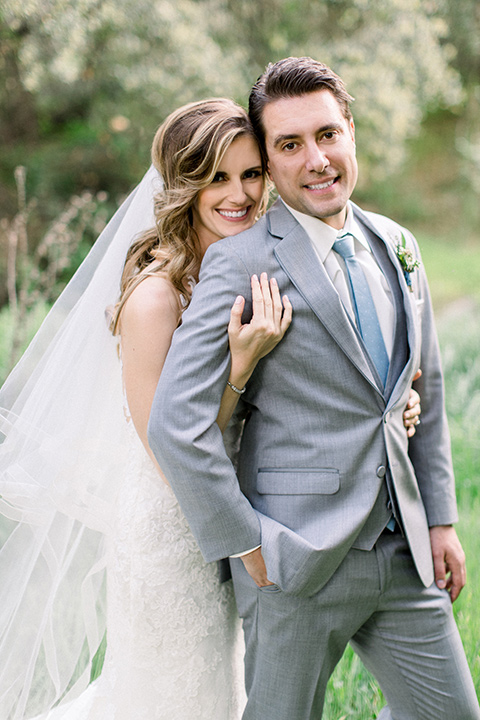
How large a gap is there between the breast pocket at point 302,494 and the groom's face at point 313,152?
77 centimetres

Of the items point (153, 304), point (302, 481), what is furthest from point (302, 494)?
point (153, 304)

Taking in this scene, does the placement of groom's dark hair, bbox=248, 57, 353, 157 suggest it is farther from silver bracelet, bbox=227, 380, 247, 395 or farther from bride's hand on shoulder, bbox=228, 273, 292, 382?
silver bracelet, bbox=227, 380, 247, 395

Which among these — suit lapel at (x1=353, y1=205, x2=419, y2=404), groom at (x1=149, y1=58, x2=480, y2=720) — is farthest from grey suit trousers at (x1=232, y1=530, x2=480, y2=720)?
suit lapel at (x1=353, y1=205, x2=419, y2=404)

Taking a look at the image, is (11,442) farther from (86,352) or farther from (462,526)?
(462,526)

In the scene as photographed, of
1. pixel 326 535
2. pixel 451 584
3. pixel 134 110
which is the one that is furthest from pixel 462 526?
pixel 134 110

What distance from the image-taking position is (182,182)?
7.64 feet

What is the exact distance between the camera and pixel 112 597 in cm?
237

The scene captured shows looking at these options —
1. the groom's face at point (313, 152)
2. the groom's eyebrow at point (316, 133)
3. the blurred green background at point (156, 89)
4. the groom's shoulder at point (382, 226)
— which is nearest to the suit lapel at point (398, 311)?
the groom's shoulder at point (382, 226)

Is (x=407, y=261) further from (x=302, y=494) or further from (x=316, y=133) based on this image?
(x=302, y=494)

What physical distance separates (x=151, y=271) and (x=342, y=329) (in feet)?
2.38

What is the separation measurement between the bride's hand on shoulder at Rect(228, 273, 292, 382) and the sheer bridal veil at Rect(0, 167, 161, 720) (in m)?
0.72

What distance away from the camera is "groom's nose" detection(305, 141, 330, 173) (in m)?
1.96

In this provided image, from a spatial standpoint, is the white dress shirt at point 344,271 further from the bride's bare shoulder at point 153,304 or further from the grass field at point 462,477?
the grass field at point 462,477

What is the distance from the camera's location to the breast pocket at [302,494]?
6.42 feet
